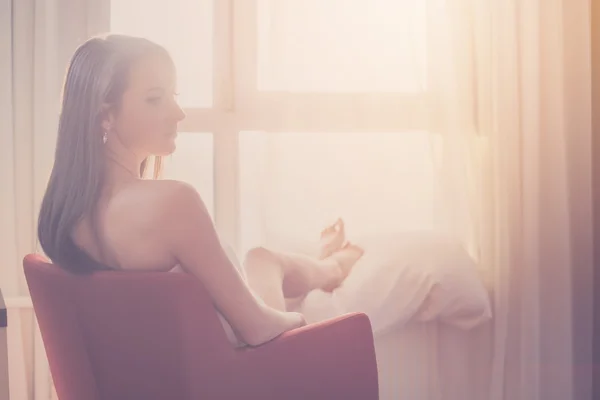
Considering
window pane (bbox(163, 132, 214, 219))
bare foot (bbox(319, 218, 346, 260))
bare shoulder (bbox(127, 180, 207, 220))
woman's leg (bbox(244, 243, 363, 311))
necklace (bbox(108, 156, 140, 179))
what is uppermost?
window pane (bbox(163, 132, 214, 219))

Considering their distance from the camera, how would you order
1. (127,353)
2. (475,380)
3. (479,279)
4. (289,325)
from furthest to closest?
(475,380) → (479,279) → (289,325) → (127,353)

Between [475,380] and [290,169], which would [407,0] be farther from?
[475,380]

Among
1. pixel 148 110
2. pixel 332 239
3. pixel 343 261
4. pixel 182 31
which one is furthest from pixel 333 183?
pixel 148 110

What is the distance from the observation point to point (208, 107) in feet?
8.08

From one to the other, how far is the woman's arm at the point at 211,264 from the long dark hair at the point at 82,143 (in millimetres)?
177

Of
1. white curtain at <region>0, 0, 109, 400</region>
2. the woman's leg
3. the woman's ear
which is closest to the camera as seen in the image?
the woman's ear

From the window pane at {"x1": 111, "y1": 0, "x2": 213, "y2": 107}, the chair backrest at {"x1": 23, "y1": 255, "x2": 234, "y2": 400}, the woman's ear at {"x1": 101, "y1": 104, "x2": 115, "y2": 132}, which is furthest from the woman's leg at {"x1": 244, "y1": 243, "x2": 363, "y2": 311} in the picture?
the window pane at {"x1": 111, "y1": 0, "x2": 213, "y2": 107}

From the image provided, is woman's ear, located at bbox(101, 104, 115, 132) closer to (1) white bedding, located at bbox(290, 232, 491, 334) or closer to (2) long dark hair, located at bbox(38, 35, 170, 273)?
(2) long dark hair, located at bbox(38, 35, 170, 273)

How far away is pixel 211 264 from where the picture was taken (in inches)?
55.7

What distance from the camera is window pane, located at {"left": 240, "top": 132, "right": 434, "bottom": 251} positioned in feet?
7.98

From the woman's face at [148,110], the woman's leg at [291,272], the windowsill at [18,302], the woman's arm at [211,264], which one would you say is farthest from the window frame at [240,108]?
the woman's arm at [211,264]

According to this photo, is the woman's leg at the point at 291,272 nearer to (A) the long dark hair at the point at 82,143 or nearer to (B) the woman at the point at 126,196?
(B) the woman at the point at 126,196

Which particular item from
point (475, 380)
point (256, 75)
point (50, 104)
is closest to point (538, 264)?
point (475, 380)

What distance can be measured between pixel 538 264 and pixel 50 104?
1.76 metres
